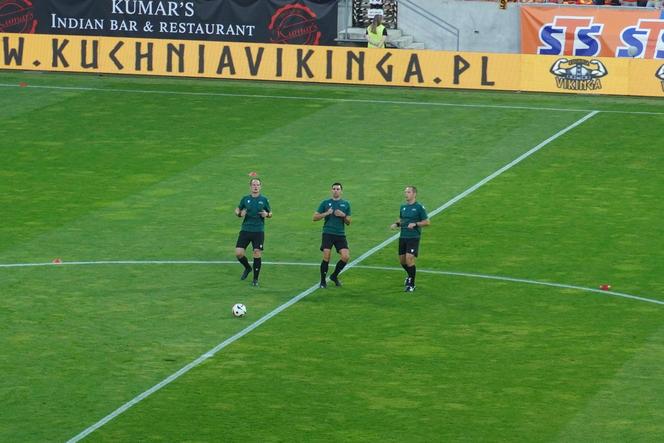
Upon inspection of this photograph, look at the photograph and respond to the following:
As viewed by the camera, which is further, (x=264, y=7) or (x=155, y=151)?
(x=264, y=7)

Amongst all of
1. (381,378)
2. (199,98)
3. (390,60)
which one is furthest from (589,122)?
(381,378)

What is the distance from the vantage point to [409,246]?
29.8m

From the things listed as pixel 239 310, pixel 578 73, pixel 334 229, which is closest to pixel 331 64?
pixel 578 73

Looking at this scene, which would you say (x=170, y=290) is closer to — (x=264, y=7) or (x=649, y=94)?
(x=649, y=94)

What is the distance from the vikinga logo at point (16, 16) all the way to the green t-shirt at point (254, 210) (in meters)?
31.0

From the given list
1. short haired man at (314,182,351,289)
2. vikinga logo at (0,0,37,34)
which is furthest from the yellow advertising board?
short haired man at (314,182,351,289)

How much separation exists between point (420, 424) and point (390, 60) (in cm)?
3105

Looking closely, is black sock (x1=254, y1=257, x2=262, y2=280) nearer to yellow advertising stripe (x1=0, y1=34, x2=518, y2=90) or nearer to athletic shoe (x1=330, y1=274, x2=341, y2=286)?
athletic shoe (x1=330, y1=274, x2=341, y2=286)

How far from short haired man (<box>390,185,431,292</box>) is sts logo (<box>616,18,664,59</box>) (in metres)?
25.5

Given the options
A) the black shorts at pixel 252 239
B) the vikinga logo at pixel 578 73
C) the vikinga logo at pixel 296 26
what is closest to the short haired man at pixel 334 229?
the black shorts at pixel 252 239

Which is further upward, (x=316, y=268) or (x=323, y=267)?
(x=323, y=267)

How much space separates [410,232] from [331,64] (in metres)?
23.3

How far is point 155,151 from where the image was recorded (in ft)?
142

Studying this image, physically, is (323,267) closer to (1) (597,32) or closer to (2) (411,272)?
(2) (411,272)
